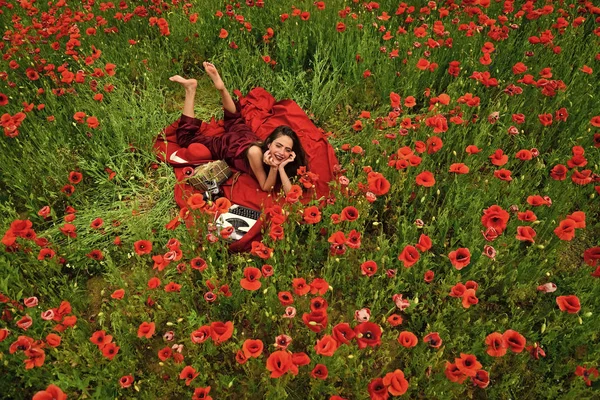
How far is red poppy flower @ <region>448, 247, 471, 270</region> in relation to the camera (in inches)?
75.3

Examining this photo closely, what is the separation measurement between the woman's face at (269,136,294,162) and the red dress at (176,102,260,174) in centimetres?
32

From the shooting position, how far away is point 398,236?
278 centimetres

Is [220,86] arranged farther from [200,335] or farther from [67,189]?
[200,335]

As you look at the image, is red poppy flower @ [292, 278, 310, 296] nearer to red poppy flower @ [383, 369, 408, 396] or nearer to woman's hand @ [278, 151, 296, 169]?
red poppy flower @ [383, 369, 408, 396]

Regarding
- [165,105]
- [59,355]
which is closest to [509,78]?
[165,105]

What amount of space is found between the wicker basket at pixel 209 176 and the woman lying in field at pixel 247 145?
210 mm

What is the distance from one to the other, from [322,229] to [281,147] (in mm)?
879

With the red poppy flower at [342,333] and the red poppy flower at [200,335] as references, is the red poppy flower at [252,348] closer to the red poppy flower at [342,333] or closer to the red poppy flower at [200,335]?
the red poppy flower at [200,335]

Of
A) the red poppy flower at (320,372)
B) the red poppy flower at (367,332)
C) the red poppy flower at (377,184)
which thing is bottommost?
the red poppy flower at (320,372)

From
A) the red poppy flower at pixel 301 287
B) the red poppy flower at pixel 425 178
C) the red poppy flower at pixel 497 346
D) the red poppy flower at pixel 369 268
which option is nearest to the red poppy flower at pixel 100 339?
the red poppy flower at pixel 301 287

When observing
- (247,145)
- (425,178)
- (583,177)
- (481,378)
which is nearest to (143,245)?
(247,145)

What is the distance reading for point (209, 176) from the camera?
331 cm

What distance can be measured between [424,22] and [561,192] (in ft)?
8.67

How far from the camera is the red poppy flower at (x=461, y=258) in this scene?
191cm
